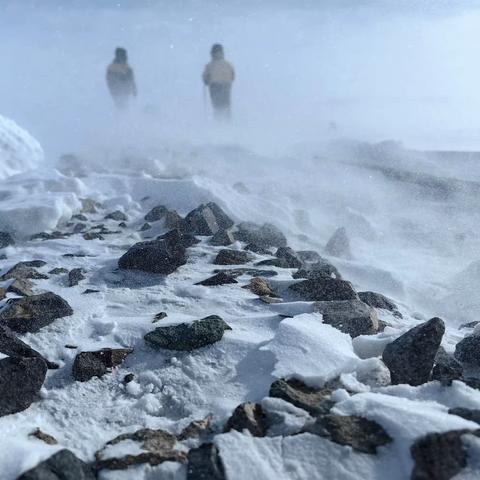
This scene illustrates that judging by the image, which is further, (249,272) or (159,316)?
(249,272)

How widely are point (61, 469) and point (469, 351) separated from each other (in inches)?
80.7

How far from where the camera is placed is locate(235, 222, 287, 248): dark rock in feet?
17.2

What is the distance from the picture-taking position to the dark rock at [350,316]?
2902mm

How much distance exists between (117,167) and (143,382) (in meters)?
8.26

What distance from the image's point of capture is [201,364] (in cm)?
257

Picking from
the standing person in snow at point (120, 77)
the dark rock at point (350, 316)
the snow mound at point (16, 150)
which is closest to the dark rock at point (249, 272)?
the dark rock at point (350, 316)

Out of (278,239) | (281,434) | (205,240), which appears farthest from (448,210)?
(281,434)

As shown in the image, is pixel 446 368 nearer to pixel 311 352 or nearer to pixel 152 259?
pixel 311 352

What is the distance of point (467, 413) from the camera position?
6.44ft

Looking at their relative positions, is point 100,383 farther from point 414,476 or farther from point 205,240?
point 205,240

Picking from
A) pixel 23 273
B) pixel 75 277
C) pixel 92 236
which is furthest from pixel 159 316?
pixel 92 236

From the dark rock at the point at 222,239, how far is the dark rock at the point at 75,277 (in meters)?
1.39

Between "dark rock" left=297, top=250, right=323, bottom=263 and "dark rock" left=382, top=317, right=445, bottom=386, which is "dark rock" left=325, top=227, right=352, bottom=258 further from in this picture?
"dark rock" left=382, top=317, right=445, bottom=386

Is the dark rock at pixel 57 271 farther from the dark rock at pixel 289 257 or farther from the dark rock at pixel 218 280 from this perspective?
the dark rock at pixel 289 257
